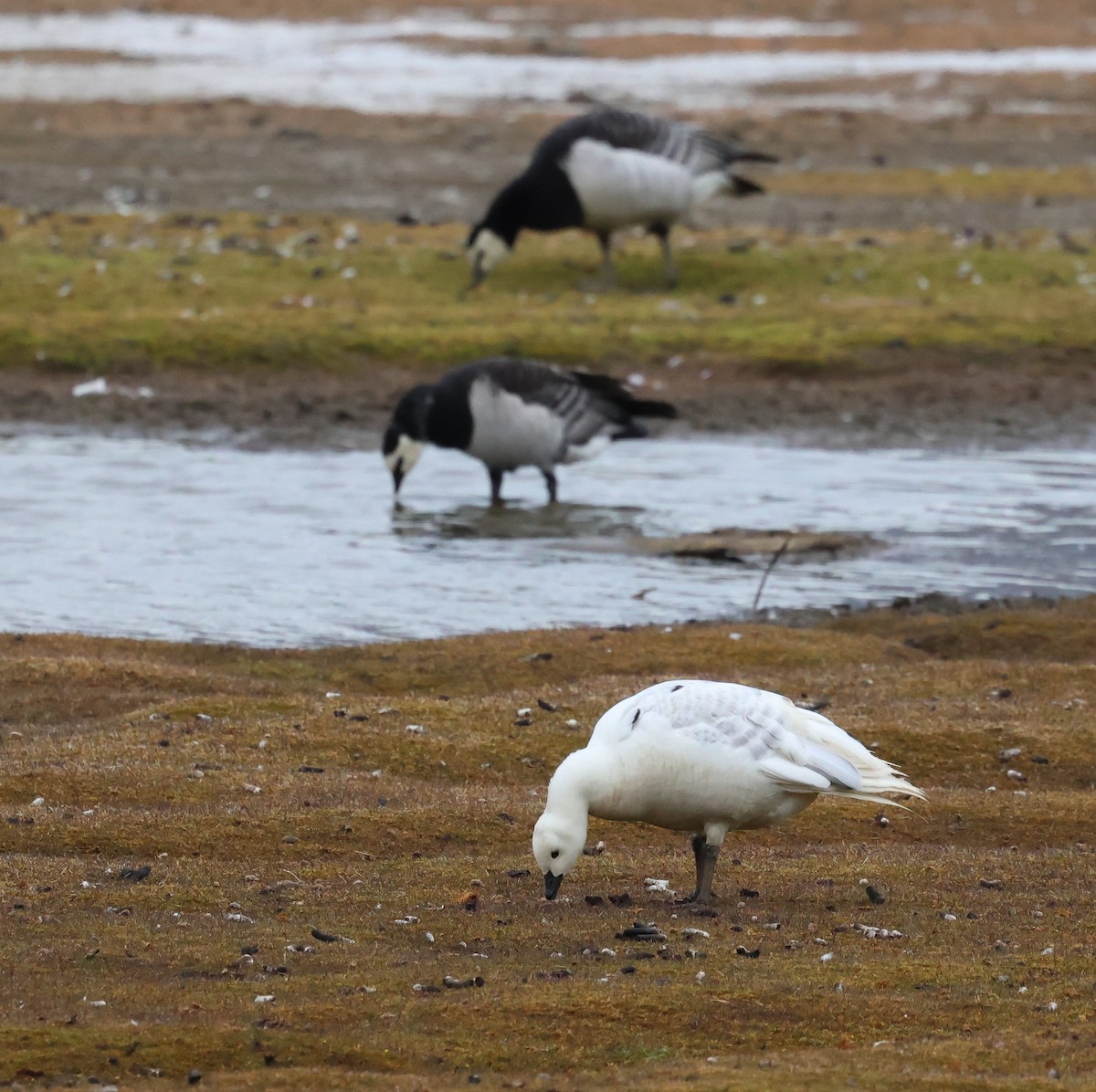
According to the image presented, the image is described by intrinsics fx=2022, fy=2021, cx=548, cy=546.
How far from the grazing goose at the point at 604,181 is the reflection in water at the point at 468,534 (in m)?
5.28

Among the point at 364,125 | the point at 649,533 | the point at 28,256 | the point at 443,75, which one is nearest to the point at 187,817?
the point at 649,533

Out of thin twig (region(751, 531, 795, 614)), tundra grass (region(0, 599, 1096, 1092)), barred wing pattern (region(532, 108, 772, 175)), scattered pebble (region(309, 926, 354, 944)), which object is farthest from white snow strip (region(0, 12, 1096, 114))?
scattered pebble (region(309, 926, 354, 944))

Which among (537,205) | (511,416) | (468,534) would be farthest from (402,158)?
(468,534)

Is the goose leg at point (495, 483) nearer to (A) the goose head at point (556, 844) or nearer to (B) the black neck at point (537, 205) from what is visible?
(B) the black neck at point (537, 205)

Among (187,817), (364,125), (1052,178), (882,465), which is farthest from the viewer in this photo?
(364,125)

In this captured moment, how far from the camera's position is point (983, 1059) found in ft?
23.0

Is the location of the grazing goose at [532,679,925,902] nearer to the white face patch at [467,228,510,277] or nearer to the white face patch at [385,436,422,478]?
the white face patch at [385,436,422,478]

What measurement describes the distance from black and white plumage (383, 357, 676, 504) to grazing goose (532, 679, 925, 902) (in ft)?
39.9

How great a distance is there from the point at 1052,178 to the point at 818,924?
113 feet

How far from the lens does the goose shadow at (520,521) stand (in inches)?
800

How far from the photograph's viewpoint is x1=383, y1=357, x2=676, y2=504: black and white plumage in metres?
21.1

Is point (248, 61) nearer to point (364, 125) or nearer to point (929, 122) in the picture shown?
point (364, 125)

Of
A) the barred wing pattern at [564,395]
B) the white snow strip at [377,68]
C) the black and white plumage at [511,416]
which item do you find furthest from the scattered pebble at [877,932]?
the white snow strip at [377,68]

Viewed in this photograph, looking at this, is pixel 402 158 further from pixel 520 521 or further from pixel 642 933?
pixel 642 933
